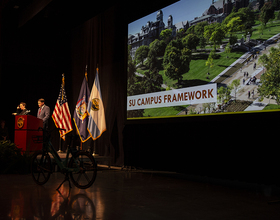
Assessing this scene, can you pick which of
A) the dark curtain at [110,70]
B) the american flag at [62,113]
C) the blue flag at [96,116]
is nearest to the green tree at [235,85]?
the dark curtain at [110,70]

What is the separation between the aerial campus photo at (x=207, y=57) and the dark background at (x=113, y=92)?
0.22 m

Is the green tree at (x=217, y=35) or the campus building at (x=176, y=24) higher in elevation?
the campus building at (x=176, y=24)

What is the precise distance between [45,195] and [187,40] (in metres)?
3.37

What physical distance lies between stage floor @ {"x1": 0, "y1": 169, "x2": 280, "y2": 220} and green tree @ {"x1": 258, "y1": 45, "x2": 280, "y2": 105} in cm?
128

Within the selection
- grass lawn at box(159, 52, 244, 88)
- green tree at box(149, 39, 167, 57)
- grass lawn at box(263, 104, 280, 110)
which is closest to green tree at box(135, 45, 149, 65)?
green tree at box(149, 39, 167, 57)

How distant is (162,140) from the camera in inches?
231

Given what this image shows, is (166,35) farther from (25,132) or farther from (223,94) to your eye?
(25,132)

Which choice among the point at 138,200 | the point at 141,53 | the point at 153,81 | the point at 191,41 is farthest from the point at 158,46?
the point at 138,200

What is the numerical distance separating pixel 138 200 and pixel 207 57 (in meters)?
2.63

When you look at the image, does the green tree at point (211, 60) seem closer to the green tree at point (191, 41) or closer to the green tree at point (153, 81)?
the green tree at point (191, 41)

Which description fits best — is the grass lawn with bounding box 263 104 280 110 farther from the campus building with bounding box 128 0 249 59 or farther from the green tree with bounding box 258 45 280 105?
the campus building with bounding box 128 0 249 59

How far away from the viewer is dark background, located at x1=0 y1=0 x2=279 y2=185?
439 centimetres

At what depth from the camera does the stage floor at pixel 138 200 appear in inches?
110

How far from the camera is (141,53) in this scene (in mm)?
6203
